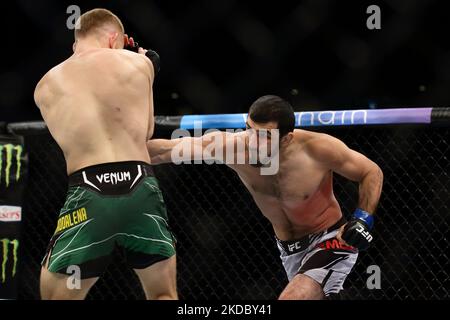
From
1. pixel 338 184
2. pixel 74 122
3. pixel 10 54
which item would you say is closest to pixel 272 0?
pixel 338 184

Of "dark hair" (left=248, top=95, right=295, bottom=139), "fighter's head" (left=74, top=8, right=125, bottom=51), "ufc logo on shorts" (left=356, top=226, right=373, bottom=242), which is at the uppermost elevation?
"fighter's head" (left=74, top=8, right=125, bottom=51)

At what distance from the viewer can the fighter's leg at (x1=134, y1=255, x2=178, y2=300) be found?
2.14 meters

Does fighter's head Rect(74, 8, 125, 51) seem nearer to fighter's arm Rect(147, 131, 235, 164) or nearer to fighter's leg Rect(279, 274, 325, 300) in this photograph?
fighter's arm Rect(147, 131, 235, 164)

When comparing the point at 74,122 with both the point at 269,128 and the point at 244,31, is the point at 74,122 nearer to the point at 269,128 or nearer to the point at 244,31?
the point at 269,128

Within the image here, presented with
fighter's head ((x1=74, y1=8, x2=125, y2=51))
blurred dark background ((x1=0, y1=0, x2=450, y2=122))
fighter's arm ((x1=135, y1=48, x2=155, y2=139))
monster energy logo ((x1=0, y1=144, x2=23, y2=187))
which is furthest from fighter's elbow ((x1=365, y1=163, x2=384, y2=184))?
monster energy logo ((x1=0, y1=144, x2=23, y2=187))

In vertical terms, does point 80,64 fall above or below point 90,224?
above

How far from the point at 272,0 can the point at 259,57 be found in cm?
37

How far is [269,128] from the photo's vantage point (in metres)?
2.74

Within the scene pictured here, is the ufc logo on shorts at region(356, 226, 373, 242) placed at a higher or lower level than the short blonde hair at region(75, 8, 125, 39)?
lower

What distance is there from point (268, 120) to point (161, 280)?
2.84 feet

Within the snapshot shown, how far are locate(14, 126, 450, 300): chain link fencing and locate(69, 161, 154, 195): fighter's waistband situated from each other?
150cm

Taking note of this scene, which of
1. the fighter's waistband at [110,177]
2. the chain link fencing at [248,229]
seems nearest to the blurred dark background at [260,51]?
the chain link fencing at [248,229]

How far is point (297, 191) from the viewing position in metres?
2.91

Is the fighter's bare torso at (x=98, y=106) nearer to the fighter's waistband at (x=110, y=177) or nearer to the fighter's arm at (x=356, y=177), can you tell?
the fighter's waistband at (x=110, y=177)
